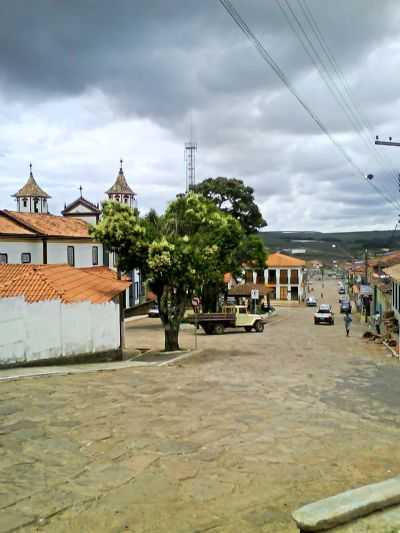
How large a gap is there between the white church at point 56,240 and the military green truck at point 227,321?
9.38 meters

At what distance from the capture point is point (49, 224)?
44.9 meters

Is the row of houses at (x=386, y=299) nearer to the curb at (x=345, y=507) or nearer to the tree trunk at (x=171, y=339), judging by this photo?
the tree trunk at (x=171, y=339)

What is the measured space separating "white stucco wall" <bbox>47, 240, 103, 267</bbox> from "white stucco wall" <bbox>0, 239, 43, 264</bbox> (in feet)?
3.32

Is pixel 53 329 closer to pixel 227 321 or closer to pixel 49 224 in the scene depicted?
pixel 227 321

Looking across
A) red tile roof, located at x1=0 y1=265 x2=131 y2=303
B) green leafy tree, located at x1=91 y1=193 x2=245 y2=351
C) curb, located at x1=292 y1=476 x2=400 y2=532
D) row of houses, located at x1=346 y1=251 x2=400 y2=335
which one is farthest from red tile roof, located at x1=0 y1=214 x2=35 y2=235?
curb, located at x1=292 y1=476 x2=400 y2=532

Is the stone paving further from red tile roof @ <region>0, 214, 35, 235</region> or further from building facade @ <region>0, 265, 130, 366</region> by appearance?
red tile roof @ <region>0, 214, 35, 235</region>

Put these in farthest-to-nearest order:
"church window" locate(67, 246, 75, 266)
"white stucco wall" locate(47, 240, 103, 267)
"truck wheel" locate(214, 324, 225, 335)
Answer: "church window" locate(67, 246, 75, 266), "white stucco wall" locate(47, 240, 103, 267), "truck wheel" locate(214, 324, 225, 335)

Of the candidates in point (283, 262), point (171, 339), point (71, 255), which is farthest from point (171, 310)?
point (283, 262)

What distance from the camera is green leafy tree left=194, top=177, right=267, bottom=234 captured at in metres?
49.0

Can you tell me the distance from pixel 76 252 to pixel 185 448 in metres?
39.1

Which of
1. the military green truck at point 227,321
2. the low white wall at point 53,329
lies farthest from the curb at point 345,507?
the military green truck at point 227,321

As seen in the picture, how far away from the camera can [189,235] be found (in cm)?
2359

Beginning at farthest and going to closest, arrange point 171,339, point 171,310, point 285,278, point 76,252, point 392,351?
point 285,278 → point 76,252 → point 392,351 → point 171,339 → point 171,310

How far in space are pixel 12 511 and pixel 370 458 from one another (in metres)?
5.43
